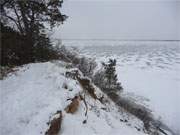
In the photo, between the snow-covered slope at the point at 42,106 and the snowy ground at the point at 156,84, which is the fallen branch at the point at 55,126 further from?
the snowy ground at the point at 156,84

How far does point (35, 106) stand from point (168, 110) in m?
21.2

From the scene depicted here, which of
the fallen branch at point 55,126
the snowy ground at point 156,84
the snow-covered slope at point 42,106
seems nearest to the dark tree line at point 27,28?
the snow-covered slope at point 42,106

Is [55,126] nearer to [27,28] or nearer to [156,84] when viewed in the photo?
[27,28]

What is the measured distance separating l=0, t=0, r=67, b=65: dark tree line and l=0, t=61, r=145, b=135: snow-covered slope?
1817 millimetres

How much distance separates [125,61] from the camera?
57.1m

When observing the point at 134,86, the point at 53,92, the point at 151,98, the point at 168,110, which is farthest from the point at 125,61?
the point at 53,92

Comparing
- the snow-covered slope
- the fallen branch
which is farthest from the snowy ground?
the fallen branch

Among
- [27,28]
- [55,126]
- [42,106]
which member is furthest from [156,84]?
[55,126]

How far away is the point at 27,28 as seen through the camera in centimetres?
1148

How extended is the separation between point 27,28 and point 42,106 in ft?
19.4

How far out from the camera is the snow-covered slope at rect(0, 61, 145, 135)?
20.6ft

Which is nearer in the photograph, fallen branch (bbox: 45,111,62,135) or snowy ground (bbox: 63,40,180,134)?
fallen branch (bbox: 45,111,62,135)

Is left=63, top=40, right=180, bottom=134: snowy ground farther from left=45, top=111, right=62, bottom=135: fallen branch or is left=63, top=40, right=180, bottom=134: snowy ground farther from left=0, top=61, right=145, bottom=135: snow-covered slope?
left=45, top=111, right=62, bottom=135: fallen branch

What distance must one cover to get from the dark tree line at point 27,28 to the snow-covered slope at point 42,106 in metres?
1.82
